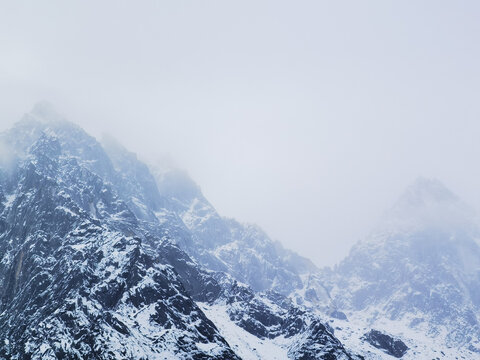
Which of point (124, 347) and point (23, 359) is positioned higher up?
point (124, 347)

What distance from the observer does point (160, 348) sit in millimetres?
180250

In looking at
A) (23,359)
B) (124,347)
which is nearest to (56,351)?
(23,359)

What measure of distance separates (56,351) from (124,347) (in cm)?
2119

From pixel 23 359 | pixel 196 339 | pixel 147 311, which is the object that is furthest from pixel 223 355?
pixel 23 359

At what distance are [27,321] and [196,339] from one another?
6019 centimetres

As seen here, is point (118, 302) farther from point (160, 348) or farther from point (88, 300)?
point (160, 348)

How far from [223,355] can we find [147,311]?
3399 cm

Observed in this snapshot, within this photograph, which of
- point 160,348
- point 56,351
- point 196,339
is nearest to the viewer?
point 56,351

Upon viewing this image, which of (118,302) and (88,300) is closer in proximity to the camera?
(88,300)

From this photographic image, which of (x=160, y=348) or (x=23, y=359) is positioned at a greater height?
(x=160, y=348)

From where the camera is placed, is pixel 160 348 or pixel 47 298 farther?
pixel 47 298

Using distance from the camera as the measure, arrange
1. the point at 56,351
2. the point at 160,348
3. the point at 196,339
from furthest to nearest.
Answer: the point at 196,339 → the point at 160,348 → the point at 56,351

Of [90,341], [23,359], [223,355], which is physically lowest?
[23,359]

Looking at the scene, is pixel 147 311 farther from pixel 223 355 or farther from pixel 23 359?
pixel 23 359
